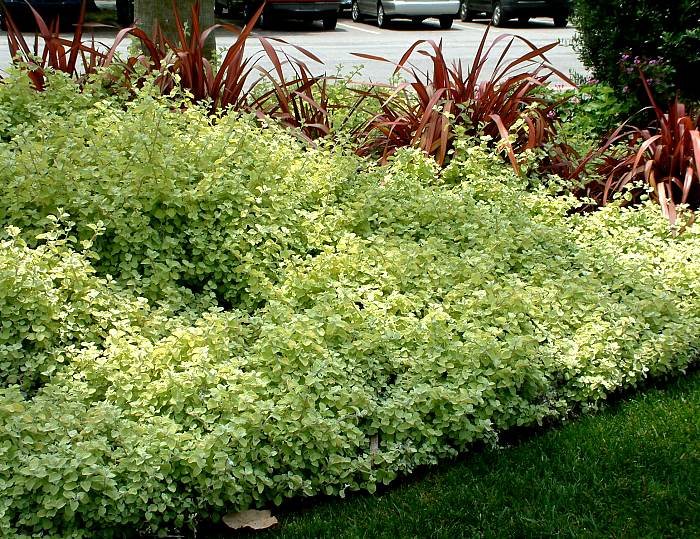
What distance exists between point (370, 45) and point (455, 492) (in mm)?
18580

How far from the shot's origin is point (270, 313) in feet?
13.7

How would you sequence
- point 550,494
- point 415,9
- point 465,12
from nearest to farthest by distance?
1. point 550,494
2. point 415,9
3. point 465,12

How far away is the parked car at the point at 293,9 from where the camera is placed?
2283cm

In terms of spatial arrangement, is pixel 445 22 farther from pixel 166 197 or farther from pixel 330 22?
pixel 166 197

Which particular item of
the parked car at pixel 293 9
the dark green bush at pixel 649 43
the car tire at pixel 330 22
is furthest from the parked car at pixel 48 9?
the dark green bush at pixel 649 43

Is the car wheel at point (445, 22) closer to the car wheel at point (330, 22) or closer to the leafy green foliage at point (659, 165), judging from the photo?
the car wheel at point (330, 22)

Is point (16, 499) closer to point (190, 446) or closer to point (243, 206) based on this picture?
point (190, 446)

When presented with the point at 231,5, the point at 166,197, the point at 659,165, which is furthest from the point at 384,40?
the point at 166,197

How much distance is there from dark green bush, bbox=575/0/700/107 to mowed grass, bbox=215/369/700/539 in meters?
3.73

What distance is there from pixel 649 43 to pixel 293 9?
17120 millimetres

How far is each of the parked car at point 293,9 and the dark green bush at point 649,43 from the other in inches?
649

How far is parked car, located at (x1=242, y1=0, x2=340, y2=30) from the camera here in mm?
Result: 22828

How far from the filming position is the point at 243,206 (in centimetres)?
478

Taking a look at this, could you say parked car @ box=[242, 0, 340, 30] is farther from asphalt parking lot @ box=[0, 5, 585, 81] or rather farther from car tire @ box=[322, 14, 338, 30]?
asphalt parking lot @ box=[0, 5, 585, 81]
